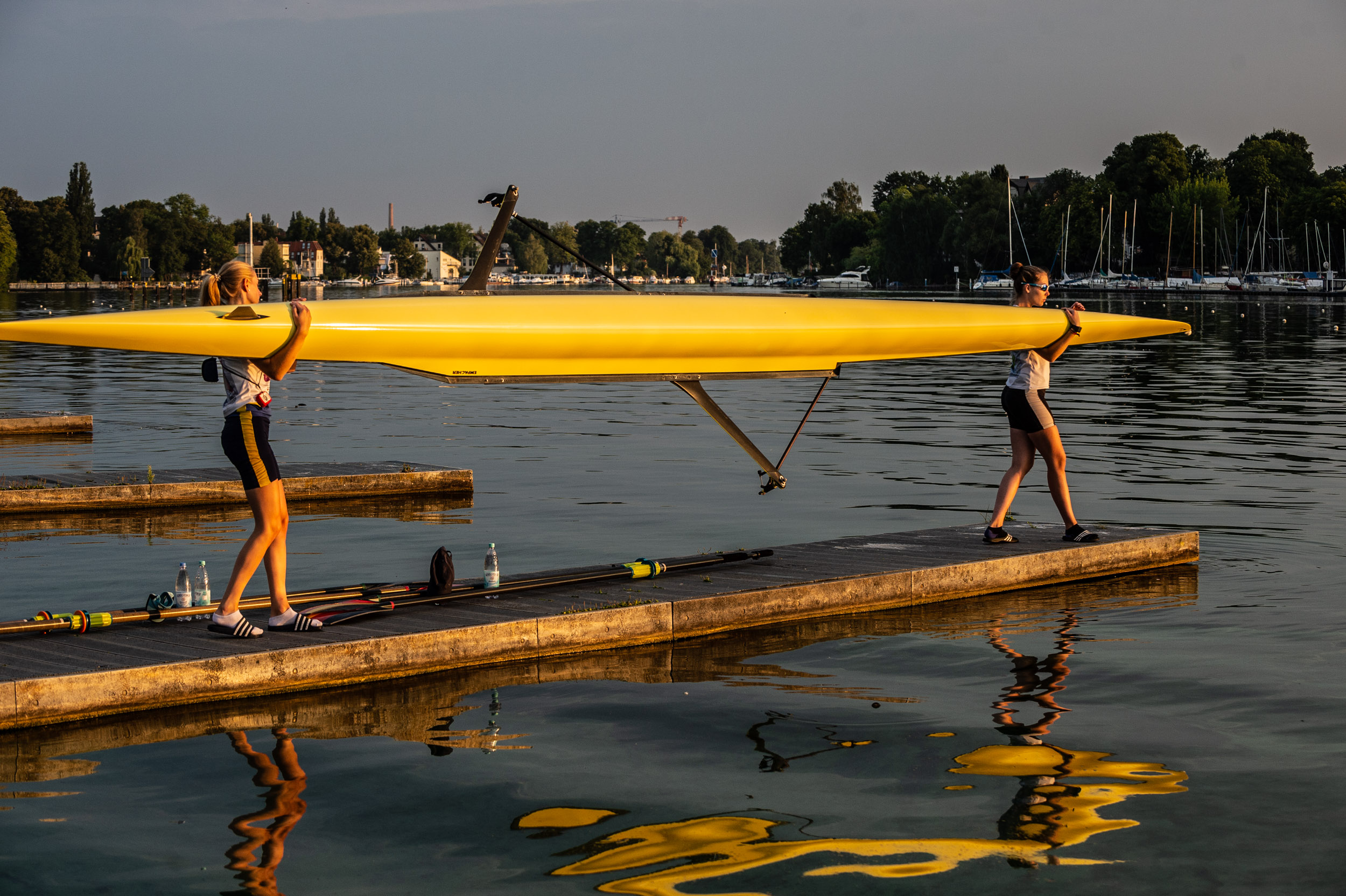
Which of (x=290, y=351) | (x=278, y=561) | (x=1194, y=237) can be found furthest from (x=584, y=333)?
(x=1194, y=237)

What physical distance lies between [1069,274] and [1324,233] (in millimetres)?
27918

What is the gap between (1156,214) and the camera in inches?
5551

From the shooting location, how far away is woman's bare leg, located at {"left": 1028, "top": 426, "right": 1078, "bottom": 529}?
38.5 ft

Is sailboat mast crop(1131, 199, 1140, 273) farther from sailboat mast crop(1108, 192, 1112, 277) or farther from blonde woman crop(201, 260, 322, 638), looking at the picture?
blonde woman crop(201, 260, 322, 638)

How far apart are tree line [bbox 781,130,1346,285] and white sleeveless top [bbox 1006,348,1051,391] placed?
127 m

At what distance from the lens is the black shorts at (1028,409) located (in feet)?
38.4

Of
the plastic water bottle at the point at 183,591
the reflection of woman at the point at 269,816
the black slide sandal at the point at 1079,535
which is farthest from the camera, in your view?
the black slide sandal at the point at 1079,535

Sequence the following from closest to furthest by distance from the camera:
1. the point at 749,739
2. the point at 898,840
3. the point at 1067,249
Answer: the point at 898,840
the point at 749,739
the point at 1067,249

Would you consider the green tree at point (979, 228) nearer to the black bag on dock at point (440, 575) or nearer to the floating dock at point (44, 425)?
the floating dock at point (44, 425)

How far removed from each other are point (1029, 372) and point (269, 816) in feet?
25.1

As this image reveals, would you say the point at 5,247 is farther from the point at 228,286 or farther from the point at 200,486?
the point at 228,286

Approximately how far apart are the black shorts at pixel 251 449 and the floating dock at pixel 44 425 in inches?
670

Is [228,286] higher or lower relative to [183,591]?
higher

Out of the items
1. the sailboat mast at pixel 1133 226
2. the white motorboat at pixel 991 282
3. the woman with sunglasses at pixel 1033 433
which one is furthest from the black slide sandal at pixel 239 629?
the white motorboat at pixel 991 282
